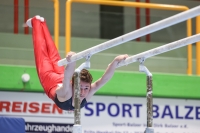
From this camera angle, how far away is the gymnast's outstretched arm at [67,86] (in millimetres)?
4691

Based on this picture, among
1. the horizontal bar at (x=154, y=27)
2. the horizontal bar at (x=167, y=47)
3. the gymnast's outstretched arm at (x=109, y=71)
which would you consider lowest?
the gymnast's outstretched arm at (x=109, y=71)

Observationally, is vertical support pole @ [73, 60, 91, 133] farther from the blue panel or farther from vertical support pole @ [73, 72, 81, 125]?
the blue panel

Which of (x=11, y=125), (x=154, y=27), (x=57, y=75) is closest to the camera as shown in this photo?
(x=154, y=27)

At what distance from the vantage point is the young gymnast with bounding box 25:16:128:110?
4.92 metres

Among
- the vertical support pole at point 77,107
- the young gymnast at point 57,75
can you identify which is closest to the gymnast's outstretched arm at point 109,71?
the young gymnast at point 57,75

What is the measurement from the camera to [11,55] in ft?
24.6

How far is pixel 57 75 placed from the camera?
5.55 m

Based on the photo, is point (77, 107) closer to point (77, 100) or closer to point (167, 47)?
point (77, 100)

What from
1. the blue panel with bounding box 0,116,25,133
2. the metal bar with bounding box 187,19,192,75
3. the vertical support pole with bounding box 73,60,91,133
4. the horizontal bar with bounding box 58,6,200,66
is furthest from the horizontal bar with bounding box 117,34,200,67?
the metal bar with bounding box 187,19,192,75

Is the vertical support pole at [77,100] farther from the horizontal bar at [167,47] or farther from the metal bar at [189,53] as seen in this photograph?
the metal bar at [189,53]

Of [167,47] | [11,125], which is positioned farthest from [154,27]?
[11,125]

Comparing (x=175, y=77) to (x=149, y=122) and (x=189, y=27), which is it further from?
(x=149, y=122)

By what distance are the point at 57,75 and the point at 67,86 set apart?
0.66m

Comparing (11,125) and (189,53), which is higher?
(189,53)
